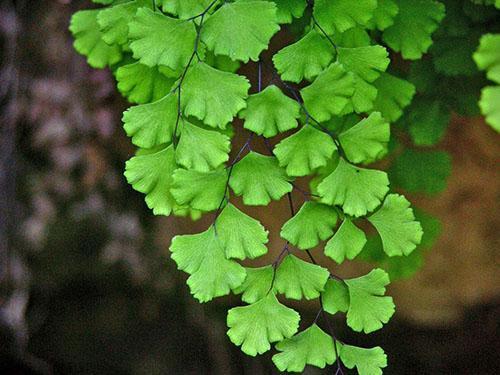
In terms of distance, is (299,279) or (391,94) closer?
(299,279)

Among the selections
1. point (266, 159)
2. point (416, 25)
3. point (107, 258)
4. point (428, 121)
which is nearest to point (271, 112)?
point (266, 159)

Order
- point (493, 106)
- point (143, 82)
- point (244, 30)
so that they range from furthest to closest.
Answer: point (143, 82), point (244, 30), point (493, 106)

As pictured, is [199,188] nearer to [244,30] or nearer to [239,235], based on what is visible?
[239,235]

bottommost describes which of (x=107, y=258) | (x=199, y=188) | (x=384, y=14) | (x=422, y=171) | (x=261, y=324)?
(x=107, y=258)

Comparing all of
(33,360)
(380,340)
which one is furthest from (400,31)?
(33,360)

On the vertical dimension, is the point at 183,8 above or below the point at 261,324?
above

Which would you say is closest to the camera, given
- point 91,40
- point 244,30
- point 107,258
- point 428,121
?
point 244,30

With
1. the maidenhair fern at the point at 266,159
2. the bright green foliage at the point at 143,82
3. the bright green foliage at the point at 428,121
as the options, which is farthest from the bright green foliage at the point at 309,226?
the bright green foliage at the point at 428,121
